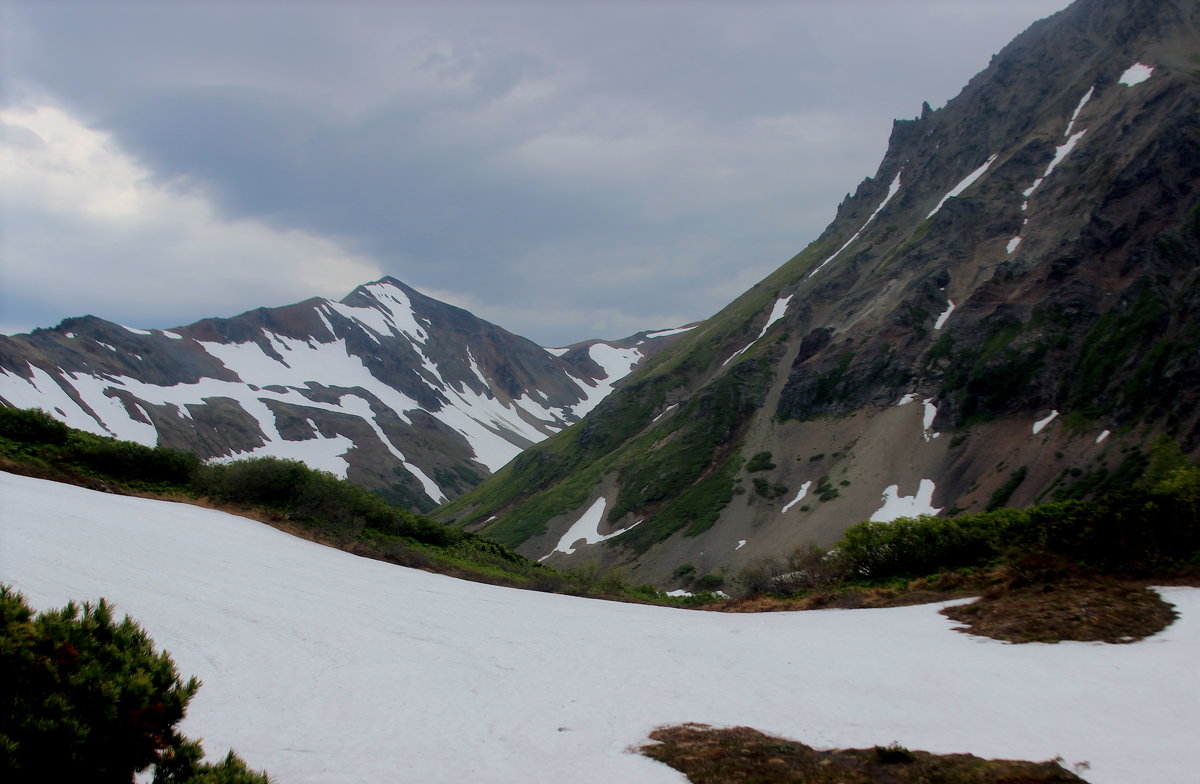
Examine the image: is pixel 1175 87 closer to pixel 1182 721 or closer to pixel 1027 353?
pixel 1027 353

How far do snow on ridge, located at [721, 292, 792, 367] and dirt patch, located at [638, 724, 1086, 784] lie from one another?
128445mm

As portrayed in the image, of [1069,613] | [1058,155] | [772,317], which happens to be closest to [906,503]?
[1069,613]

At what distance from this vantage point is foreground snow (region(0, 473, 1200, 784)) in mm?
10328

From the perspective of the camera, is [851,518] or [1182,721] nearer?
[1182,721]

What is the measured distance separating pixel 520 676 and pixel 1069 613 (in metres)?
15.6

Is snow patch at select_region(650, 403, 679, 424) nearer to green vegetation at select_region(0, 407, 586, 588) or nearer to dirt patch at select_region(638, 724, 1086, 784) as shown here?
green vegetation at select_region(0, 407, 586, 588)

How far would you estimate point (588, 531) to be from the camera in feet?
343

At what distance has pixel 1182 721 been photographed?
1204 centimetres

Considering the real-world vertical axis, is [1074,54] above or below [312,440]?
above

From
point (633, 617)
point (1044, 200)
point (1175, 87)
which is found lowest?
point (633, 617)

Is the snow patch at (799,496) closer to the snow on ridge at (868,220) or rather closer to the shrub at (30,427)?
the snow on ridge at (868,220)

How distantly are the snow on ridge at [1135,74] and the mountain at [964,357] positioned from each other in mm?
489

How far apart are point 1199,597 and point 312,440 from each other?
617ft

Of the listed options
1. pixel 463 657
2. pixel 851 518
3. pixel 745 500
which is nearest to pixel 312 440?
pixel 745 500
